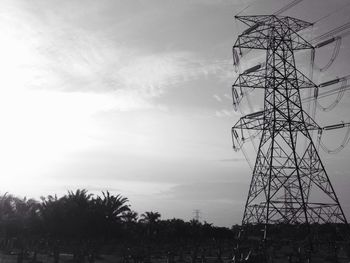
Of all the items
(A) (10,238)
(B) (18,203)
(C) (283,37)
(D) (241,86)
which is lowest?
(A) (10,238)

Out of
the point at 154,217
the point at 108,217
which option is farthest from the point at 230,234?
the point at 108,217

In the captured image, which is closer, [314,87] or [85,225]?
[314,87]

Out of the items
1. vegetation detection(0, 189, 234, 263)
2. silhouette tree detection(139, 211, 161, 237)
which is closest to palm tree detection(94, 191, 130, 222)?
vegetation detection(0, 189, 234, 263)

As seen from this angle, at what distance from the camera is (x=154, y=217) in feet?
205

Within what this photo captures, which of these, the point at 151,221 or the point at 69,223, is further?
the point at 151,221

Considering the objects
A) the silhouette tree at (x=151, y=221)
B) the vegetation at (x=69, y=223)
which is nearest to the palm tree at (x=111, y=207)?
the vegetation at (x=69, y=223)

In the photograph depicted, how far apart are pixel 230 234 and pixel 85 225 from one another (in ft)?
140

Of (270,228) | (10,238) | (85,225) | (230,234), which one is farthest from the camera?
(230,234)

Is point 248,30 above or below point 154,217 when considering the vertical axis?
above

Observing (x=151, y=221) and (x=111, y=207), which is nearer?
(x=111, y=207)

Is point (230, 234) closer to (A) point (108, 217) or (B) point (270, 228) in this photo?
(A) point (108, 217)

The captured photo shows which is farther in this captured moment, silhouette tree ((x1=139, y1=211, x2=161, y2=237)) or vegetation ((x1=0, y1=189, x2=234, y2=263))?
silhouette tree ((x1=139, y1=211, x2=161, y2=237))

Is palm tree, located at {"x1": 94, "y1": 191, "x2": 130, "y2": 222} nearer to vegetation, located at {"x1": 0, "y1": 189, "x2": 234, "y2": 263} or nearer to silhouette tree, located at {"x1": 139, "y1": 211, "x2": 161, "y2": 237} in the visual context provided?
vegetation, located at {"x1": 0, "y1": 189, "x2": 234, "y2": 263}

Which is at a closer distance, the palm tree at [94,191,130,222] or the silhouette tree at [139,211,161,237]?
the palm tree at [94,191,130,222]
